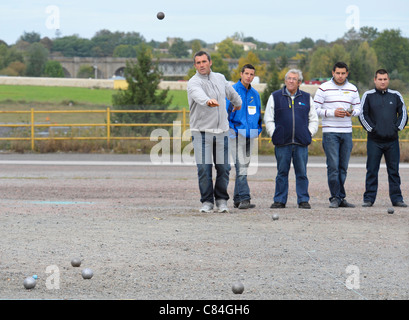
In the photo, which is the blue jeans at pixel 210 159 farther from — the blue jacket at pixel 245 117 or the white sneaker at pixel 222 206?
the blue jacket at pixel 245 117

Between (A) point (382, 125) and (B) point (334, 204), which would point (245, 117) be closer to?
(B) point (334, 204)

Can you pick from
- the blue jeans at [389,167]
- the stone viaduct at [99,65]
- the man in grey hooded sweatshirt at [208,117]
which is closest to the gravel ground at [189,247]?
the blue jeans at [389,167]

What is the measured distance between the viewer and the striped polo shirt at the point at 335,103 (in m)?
11.6

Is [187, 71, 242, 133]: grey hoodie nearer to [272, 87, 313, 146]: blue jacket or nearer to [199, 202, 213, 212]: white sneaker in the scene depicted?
[272, 87, 313, 146]: blue jacket

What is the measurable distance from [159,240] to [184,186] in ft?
19.8

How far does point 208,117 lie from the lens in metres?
10.5

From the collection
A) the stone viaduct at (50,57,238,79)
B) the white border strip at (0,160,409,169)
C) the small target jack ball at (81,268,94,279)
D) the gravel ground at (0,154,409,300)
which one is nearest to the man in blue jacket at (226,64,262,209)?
the gravel ground at (0,154,409,300)

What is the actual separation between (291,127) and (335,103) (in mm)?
857

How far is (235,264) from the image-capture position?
294 inches

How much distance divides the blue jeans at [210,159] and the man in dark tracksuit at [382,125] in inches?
88.3

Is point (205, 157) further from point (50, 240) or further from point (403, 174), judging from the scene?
point (403, 174)

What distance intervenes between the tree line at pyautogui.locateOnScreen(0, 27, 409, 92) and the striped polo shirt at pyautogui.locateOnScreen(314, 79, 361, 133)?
35.0ft

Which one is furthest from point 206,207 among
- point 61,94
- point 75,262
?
point 61,94
